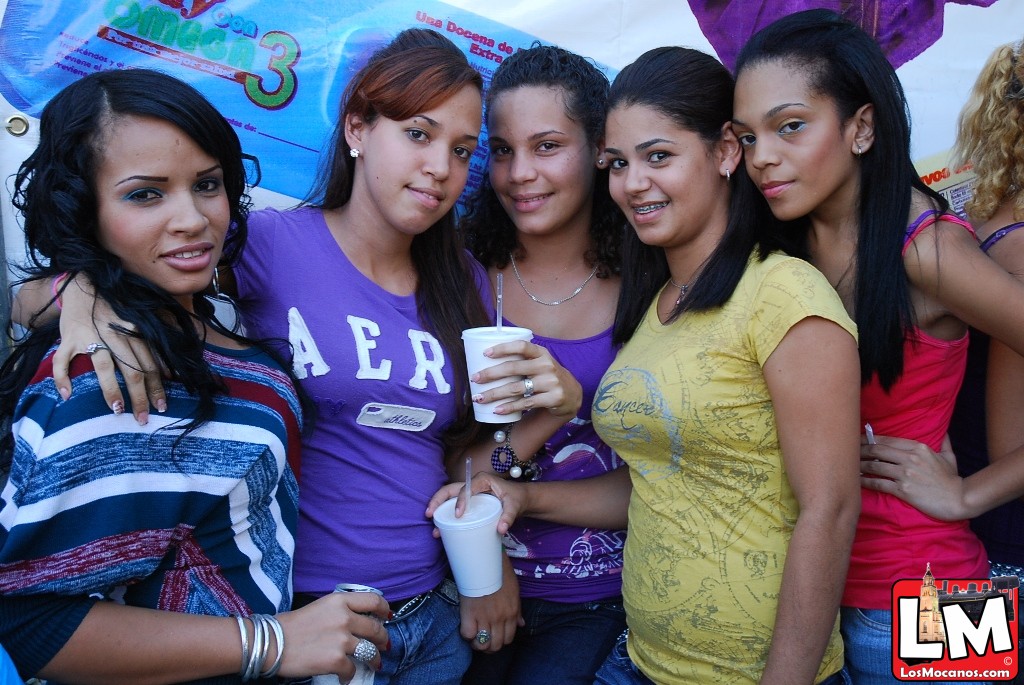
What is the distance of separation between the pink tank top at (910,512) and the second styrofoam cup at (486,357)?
0.83 m

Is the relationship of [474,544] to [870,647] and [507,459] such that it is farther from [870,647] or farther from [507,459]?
[870,647]

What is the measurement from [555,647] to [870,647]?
2.60 feet

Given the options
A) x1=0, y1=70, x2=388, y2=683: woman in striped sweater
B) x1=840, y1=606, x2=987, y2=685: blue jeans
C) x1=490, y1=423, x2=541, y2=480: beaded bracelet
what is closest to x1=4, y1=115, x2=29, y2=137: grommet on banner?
x1=0, y1=70, x2=388, y2=683: woman in striped sweater

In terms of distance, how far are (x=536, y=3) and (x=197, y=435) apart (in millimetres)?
1811

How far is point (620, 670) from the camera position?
1938 mm

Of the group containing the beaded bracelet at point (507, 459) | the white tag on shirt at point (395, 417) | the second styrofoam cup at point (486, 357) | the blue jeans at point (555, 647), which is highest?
the second styrofoam cup at point (486, 357)

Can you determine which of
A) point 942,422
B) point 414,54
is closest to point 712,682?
point 942,422

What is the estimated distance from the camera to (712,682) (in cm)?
169

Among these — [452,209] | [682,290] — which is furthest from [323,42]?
[682,290]

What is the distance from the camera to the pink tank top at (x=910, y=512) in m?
1.79

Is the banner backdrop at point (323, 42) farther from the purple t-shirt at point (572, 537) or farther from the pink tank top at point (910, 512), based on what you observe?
the pink tank top at point (910, 512)

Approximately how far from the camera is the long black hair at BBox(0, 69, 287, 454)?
137cm

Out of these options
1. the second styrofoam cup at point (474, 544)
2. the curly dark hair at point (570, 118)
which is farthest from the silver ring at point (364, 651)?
the curly dark hair at point (570, 118)

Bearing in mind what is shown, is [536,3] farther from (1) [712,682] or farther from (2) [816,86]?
(1) [712,682]
